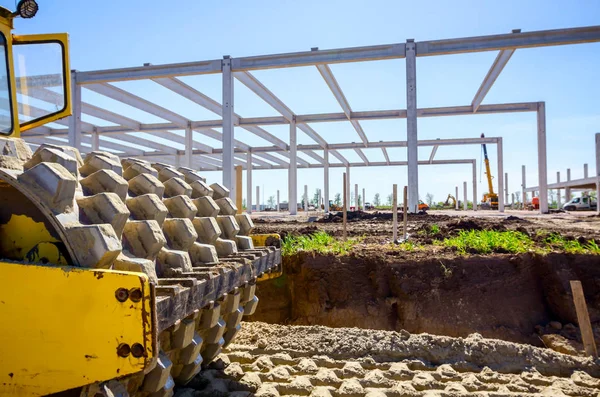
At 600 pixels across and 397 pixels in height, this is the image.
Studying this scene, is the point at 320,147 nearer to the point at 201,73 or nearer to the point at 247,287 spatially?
the point at 201,73

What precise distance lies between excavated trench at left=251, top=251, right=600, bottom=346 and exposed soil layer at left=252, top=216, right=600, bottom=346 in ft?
0.04

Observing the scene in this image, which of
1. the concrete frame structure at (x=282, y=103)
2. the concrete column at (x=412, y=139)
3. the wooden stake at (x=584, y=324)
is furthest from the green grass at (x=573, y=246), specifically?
the concrete frame structure at (x=282, y=103)

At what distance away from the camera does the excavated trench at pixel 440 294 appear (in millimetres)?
5984

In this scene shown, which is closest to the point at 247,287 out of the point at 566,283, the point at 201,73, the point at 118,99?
the point at 566,283

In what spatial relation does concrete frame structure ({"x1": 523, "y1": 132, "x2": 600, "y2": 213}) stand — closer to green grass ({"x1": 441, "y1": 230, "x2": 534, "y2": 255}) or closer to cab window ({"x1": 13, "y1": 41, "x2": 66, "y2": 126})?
green grass ({"x1": 441, "y1": 230, "x2": 534, "y2": 255})

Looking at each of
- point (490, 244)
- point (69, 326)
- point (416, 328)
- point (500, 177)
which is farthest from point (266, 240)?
point (500, 177)

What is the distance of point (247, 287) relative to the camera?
338cm

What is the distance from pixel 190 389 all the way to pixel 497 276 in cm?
494

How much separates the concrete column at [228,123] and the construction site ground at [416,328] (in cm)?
787

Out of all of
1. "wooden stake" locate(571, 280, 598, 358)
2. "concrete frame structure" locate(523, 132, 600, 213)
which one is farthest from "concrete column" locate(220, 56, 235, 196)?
"concrete frame structure" locate(523, 132, 600, 213)

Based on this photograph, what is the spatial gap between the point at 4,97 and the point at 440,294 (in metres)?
5.51

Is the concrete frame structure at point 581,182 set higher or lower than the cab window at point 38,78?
higher

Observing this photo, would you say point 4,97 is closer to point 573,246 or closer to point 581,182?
point 573,246

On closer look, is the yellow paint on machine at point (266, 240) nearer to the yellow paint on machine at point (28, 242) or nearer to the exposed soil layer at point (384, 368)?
the exposed soil layer at point (384, 368)
